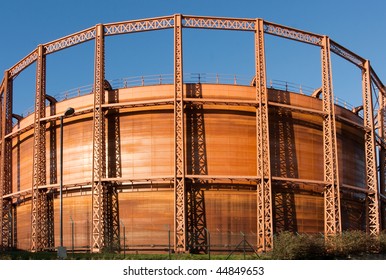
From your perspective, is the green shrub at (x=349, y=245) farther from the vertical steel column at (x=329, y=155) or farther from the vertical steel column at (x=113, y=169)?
the vertical steel column at (x=113, y=169)

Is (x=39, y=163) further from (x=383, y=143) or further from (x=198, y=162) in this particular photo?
(x=383, y=143)

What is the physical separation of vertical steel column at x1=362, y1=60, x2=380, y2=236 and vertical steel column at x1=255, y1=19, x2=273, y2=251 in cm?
1217

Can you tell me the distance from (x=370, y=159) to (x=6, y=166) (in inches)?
1258

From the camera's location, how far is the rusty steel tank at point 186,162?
38.8 meters

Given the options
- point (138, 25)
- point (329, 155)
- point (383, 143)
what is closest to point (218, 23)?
point (138, 25)

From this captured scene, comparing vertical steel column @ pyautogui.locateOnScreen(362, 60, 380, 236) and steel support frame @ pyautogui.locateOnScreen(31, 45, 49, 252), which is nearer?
steel support frame @ pyautogui.locateOnScreen(31, 45, 49, 252)

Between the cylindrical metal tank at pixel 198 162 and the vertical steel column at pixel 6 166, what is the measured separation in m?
6.86

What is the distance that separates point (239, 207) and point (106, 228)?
9539 millimetres

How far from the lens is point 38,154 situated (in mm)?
43188

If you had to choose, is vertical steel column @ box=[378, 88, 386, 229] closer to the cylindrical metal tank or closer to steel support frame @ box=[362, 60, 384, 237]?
steel support frame @ box=[362, 60, 384, 237]

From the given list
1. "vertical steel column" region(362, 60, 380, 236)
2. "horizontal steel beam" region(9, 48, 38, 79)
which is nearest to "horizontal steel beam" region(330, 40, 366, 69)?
"vertical steel column" region(362, 60, 380, 236)

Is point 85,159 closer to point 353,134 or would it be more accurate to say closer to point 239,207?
point 239,207

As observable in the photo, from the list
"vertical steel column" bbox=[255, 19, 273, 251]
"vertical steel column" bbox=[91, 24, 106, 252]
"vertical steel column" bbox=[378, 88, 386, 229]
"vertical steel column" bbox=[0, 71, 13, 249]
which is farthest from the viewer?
"vertical steel column" bbox=[378, 88, 386, 229]

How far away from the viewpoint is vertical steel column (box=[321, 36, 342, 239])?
40.9 metres
